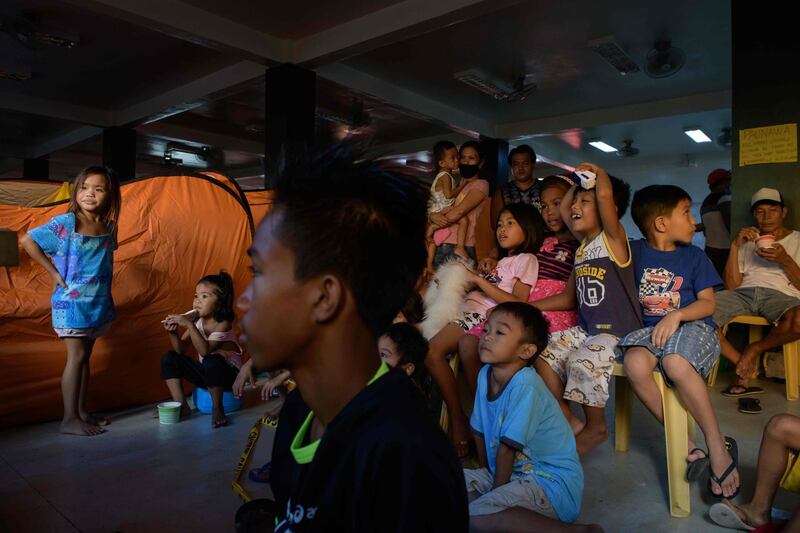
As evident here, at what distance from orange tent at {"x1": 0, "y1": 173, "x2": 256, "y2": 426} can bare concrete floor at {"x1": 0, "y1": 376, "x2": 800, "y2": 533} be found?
20 centimetres

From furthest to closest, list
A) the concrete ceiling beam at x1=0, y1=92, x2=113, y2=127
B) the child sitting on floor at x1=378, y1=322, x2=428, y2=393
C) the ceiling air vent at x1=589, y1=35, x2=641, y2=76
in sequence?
the concrete ceiling beam at x1=0, y1=92, x2=113, y2=127 < the ceiling air vent at x1=589, y1=35, x2=641, y2=76 < the child sitting on floor at x1=378, y1=322, x2=428, y2=393

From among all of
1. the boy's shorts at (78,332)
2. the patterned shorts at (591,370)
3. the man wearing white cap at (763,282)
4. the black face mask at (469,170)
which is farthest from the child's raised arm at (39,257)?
the man wearing white cap at (763,282)

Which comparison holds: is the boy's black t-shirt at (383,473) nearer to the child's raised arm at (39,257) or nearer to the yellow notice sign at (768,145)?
the child's raised arm at (39,257)

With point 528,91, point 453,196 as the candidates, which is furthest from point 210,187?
point 528,91

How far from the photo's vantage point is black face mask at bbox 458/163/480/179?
150 inches

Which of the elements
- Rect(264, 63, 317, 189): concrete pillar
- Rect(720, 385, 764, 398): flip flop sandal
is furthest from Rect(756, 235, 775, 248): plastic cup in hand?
Rect(264, 63, 317, 189): concrete pillar

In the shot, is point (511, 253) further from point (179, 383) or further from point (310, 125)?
point (310, 125)

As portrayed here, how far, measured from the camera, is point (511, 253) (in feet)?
8.60

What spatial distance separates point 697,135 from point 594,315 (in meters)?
8.84

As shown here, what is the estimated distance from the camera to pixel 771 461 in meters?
A: 1.56

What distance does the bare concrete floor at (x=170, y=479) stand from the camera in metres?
1.69

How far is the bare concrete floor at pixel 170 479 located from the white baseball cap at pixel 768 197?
1.39m

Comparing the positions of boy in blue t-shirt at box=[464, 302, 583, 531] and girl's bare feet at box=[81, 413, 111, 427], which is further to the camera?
girl's bare feet at box=[81, 413, 111, 427]

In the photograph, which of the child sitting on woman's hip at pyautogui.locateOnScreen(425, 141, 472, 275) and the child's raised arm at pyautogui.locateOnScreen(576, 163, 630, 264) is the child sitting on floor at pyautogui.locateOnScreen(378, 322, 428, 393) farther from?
the child sitting on woman's hip at pyautogui.locateOnScreen(425, 141, 472, 275)
